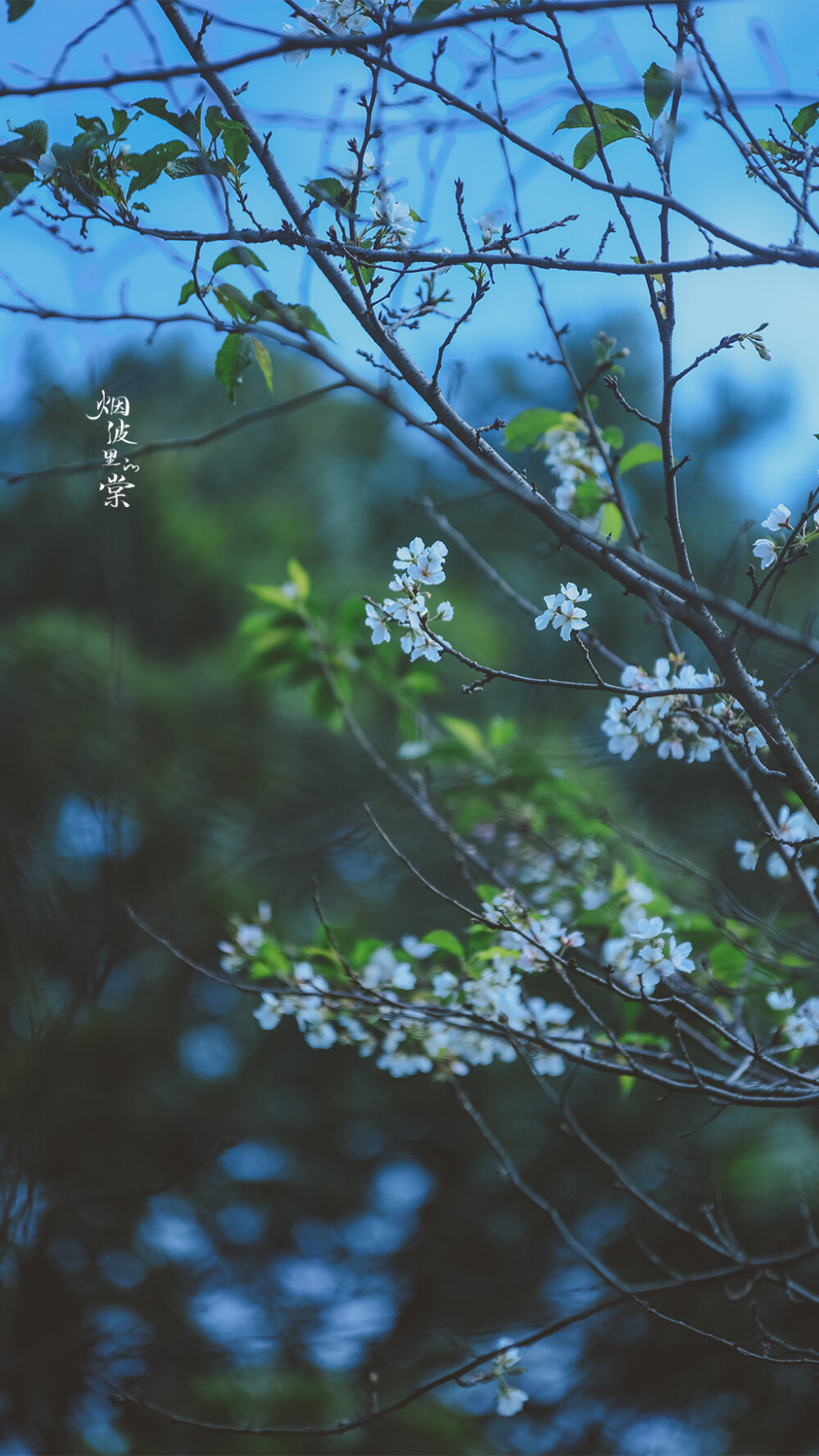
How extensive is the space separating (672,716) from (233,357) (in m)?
0.50

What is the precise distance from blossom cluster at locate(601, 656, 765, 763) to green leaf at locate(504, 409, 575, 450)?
0.80ft

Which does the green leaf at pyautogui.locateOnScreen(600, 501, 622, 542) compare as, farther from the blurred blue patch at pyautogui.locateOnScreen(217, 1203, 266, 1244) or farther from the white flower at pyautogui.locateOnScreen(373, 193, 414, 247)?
the blurred blue patch at pyautogui.locateOnScreen(217, 1203, 266, 1244)

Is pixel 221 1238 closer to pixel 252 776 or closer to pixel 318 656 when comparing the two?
pixel 252 776

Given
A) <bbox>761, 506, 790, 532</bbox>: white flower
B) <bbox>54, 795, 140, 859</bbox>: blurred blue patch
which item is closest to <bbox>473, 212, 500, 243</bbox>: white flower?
<bbox>761, 506, 790, 532</bbox>: white flower

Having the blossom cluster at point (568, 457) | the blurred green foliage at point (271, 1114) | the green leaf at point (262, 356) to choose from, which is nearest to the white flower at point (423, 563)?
the green leaf at point (262, 356)

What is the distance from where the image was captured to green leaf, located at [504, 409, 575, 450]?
2.79 ft

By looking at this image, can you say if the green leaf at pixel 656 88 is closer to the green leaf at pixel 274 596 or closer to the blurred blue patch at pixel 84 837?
the green leaf at pixel 274 596

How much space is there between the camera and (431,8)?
25.7 inches

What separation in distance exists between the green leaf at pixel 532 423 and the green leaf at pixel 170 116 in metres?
0.34

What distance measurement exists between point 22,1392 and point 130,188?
2.66m

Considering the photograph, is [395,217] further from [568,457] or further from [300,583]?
[300,583]

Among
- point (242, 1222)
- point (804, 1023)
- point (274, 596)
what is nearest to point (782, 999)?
point (804, 1023)

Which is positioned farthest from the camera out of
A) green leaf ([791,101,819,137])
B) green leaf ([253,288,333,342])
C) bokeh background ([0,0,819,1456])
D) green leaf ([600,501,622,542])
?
bokeh background ([0,0,819,1456])

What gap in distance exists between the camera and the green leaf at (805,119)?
2.34ft
